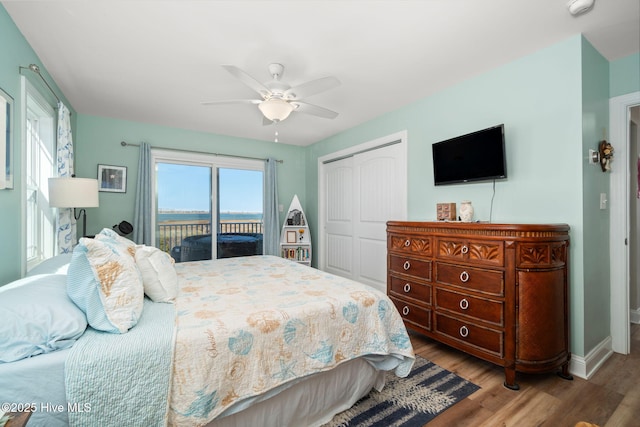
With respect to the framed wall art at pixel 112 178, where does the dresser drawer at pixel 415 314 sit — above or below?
below

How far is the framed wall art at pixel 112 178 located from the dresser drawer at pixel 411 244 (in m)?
3.62

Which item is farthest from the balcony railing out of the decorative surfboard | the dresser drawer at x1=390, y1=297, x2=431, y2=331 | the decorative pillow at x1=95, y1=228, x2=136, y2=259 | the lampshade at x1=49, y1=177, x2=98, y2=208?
the dresser drawer at x1=390, y1=297, x2=431, y2=331

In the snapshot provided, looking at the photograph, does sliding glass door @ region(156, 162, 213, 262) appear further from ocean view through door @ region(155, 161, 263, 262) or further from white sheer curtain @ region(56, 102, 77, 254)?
white sheer curtain @ region(56, 102, 77, 254)

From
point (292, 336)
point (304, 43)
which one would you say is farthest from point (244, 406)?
point (304, 43)

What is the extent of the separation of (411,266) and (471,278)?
21.9 inches

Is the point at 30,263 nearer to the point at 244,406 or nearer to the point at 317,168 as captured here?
the point at 244,406

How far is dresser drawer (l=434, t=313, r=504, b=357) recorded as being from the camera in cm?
201

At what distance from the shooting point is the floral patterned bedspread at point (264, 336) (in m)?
1.20

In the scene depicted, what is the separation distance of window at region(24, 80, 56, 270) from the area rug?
279 cm

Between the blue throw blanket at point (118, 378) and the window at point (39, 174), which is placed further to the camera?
the window at point (39, 174)

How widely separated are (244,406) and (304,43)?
231 cm

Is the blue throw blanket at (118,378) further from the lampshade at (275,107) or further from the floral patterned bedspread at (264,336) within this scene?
the lampshade at (275,107)

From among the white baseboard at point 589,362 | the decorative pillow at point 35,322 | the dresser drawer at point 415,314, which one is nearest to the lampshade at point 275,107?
the decorative pillow at point 35,322

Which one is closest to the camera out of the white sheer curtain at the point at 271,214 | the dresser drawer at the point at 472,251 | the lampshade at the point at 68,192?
the dresser drawer at the point at 472,251
